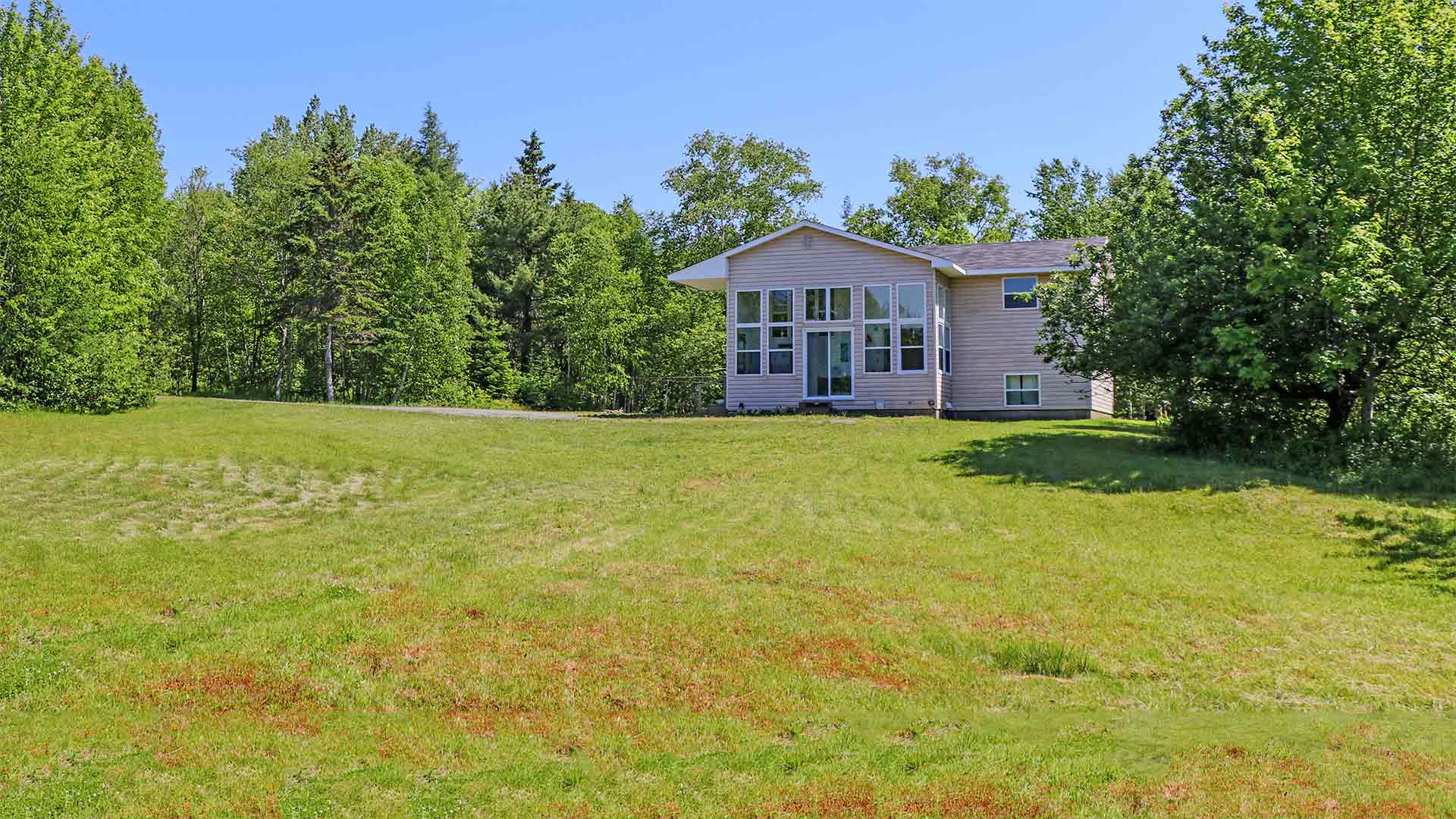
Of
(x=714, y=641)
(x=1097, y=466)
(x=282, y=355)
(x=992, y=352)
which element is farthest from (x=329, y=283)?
(x=714, y=641)

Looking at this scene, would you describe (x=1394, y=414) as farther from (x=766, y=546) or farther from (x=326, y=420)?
(x=326, y=420)

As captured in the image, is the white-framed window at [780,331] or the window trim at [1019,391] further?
the window trim at [1019,391]

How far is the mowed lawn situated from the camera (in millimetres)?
7723

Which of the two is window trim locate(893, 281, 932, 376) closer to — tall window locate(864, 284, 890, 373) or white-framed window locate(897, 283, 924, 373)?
white-framed window locate(897, 283, 924, 373)

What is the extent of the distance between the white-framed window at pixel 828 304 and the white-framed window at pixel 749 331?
5.18ft

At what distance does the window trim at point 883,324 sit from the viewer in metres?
33.6

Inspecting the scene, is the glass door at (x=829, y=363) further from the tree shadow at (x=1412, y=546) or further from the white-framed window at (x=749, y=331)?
the tree shadow at (x=1412, y=546)

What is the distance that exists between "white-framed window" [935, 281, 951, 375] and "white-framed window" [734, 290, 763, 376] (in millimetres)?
5612

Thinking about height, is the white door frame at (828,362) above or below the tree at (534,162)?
below

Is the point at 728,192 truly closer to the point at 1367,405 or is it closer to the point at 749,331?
the point at 749,331

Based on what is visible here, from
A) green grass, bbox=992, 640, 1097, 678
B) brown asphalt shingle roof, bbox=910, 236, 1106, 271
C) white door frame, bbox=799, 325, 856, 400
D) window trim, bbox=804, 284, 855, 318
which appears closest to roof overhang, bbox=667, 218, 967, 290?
brown asphalt shingle roof, bbox=910, 236, 1106, 271

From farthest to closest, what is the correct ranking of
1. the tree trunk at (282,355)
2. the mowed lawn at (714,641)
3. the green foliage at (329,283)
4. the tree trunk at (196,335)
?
the tree trunk at (196,335) < the tree trunk at (282,355) < the green foliage at (329,283) < the mowed lawn at (714,641)

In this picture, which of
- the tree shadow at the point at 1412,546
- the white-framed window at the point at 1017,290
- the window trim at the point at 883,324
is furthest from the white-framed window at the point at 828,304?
the tree shadow at the point at 1412,546

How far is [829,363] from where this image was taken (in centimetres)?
3422
